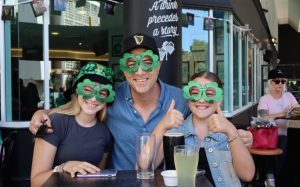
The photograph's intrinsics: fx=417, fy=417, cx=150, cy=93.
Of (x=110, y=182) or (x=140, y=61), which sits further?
(x=140, y=61)

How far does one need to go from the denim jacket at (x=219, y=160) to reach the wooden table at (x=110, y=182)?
16 cm

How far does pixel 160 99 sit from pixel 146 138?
47 cm

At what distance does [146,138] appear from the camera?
178 cm

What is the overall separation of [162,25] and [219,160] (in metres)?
1.62

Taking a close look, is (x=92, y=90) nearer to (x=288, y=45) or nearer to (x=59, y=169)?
(x=59, y=169)

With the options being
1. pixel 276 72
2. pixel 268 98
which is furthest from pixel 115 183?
pixel 276 72

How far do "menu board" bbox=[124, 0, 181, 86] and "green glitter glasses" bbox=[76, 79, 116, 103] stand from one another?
1.24 m

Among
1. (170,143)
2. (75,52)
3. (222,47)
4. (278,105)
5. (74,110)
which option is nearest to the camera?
(170,143)

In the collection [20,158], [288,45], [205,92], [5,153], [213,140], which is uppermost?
[288,45]

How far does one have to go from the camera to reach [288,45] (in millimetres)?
31312

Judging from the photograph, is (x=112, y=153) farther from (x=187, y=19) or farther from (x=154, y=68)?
(x=187, y=19)

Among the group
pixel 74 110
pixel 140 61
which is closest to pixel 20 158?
pixel 74 110

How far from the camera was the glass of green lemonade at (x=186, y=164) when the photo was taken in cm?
152

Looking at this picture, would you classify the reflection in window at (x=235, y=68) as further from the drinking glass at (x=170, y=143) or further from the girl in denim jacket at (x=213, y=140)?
the drinking glass at (x=170, y=143)
